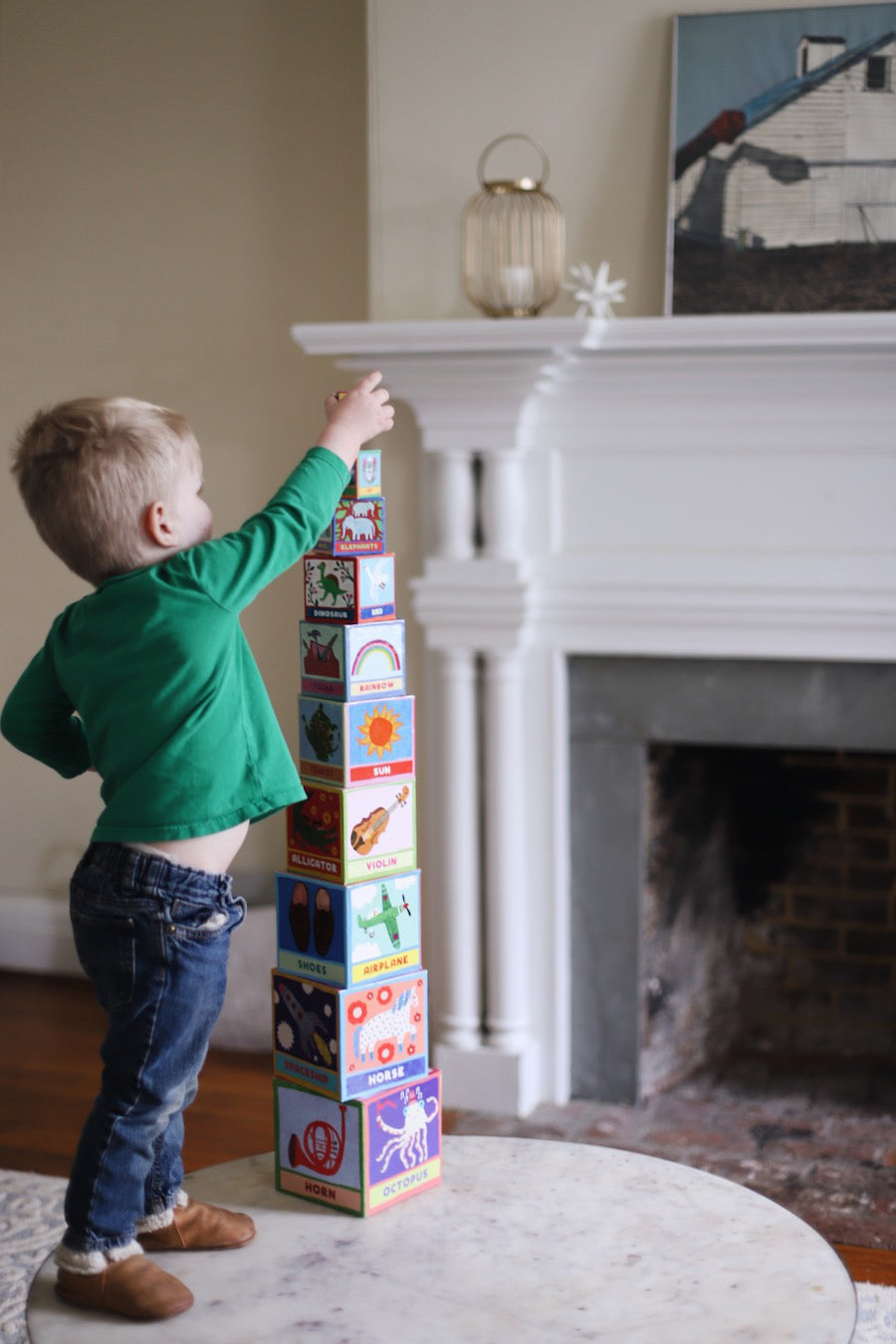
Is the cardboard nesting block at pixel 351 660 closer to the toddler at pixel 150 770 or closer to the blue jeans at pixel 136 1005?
the toddler at pixel 150 770

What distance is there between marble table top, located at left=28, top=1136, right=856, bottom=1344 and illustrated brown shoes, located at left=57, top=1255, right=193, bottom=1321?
10 millimetres

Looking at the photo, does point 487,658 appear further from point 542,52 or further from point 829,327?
point 542,52

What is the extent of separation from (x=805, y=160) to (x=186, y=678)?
5.04 ft

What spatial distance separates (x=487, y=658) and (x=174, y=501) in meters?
1.25

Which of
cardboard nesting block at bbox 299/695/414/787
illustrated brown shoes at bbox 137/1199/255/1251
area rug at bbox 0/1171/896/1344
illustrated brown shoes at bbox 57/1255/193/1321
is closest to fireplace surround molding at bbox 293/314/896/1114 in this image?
area rug at bbox 0/1171/896/1344

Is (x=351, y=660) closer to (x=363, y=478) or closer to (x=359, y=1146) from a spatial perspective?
(x=363, y=478)

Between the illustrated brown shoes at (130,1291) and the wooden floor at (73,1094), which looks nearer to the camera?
the illustrated brown shoes at (130,1291)

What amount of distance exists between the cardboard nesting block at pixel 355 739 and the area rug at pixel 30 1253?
0.77m

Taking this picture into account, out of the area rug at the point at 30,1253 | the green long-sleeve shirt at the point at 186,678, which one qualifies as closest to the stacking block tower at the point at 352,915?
the green long-sleeve shirt at the point at 186,678

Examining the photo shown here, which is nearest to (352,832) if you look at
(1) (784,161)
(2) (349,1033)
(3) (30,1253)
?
(2) (349,1033)

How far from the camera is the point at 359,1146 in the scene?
5.17 ft

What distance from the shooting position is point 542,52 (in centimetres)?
254

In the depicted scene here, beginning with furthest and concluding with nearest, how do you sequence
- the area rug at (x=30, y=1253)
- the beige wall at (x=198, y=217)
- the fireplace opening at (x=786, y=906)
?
the beige wall at (x=198, y=217), the fireplace opening at (x=786, y=906), the area rug at (x=30, y=1253)

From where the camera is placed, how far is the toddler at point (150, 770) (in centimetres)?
143
